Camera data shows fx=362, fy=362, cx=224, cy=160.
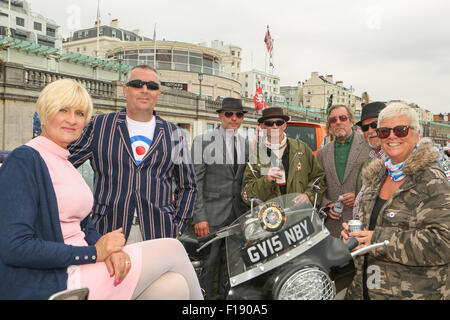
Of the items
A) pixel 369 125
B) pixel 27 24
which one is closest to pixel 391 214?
pixel 369 125

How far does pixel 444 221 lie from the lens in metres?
1.98

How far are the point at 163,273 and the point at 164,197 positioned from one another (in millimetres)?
1281

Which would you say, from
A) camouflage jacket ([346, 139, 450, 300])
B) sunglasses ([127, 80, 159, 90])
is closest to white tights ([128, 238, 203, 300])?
camouflage jacket ([346, 139, 450, 300])

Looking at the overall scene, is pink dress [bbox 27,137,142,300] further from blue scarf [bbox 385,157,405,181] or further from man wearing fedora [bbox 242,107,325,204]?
man wearing fedora [bbox 242,107,325,204]

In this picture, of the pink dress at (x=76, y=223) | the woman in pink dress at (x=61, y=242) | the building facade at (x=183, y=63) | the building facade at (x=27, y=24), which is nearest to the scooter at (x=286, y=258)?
the woman in pink dress at (x=61, y=242)

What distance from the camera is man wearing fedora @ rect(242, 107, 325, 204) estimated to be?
3.78m

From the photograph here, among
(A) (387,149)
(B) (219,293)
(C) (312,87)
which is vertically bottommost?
(B) (219,293)

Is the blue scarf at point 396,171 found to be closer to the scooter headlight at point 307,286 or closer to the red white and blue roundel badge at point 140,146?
the scooter headlight at point 307,286

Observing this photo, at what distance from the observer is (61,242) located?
1.75m

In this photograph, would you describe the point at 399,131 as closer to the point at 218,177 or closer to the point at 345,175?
the point at 345,175

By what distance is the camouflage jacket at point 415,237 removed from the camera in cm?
200
